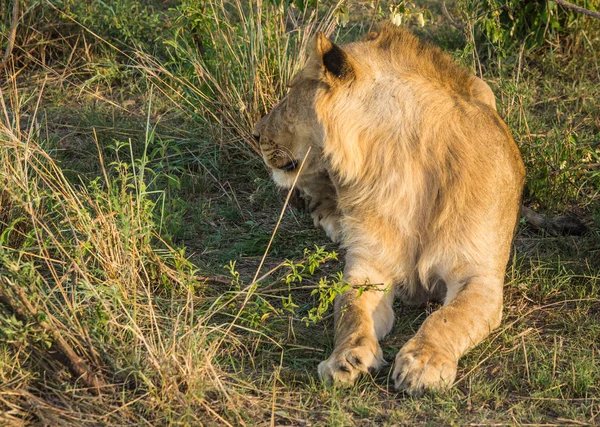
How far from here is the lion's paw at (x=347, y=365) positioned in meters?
3.15

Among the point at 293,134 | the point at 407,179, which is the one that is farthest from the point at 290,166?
the point at 407,179

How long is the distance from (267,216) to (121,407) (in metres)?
2.04

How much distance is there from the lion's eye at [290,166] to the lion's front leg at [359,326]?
1.59 ft

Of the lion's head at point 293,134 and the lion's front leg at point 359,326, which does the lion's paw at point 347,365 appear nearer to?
the lion's front leg at point 359,326

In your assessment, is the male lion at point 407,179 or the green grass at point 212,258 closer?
the green grass at point 212,258

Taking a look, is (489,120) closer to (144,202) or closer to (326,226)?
(326,226)

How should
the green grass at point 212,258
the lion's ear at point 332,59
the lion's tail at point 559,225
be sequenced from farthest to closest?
the lion's tail at point 559,225 < the lion's ear at point 332,59 < the green grass at point 212,258

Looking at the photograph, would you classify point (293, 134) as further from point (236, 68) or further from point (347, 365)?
point (236, 68)

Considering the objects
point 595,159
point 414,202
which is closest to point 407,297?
point 414,202

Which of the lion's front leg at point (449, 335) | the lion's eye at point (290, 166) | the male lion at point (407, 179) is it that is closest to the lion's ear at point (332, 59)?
the male lion at point (407, 179)

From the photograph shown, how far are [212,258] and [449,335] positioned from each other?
1382 millimetres

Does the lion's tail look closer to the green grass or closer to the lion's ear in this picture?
the green grass

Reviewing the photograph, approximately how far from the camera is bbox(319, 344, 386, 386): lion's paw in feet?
10.3

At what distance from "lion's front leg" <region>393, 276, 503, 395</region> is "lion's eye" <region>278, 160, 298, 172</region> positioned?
0.81 metres
